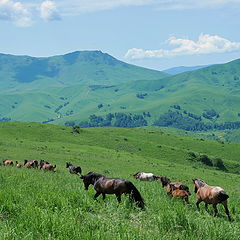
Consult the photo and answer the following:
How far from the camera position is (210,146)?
116750mm

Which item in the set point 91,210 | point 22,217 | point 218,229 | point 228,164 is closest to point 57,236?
point 22,217

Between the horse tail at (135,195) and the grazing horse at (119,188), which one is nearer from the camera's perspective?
the horse tail at (135,195)

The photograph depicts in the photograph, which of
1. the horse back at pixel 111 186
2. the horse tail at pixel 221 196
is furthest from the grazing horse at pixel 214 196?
the horse back at pixel 111 186

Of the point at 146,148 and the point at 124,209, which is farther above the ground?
the point at 124,209

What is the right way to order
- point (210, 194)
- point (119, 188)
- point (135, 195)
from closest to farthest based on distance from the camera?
point (135, 195)
point (119, 188)
point (210, 194)

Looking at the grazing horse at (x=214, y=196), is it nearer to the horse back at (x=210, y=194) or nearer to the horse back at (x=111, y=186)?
the horse back at (x=210, y=194)

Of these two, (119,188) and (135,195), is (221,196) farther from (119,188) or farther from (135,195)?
(119,188)

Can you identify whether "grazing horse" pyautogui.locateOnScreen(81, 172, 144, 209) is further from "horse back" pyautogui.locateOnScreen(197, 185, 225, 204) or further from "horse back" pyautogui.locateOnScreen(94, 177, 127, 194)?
"horse back" pyautogui.locateOnScreen(197, 185, 225, 204)

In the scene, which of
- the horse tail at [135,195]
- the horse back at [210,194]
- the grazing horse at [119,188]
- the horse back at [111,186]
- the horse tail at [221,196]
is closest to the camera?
the horse tail at [135,195]

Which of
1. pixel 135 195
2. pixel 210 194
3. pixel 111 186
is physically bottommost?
pixel 210 194

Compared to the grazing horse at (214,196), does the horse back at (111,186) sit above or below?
above

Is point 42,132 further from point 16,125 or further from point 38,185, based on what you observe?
point 38,185

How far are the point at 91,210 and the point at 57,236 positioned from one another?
340 cm

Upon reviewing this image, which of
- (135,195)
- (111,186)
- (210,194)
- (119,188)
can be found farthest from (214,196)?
(111,186)
